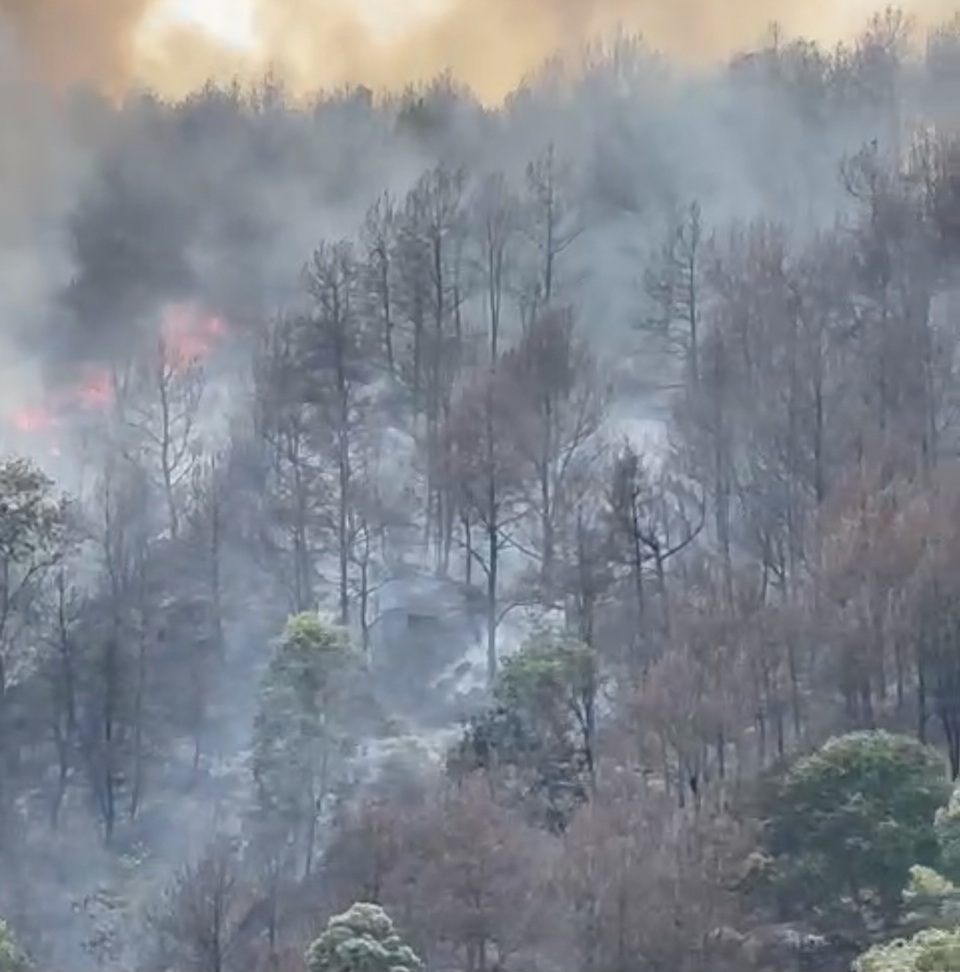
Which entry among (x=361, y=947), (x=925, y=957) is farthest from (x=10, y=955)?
(x=925, y=957)

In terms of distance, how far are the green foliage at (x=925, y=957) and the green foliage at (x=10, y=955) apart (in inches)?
472

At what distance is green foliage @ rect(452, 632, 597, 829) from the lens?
2517 cm

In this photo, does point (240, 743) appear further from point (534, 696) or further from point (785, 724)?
point (785, 724)

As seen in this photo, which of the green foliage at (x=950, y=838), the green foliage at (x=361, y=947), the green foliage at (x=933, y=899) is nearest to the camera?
the green foliage at (x=933, y=899)

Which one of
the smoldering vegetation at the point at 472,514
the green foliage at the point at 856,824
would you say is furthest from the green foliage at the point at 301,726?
the green foliage at the point at 856,824

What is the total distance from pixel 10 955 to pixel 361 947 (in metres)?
5.43

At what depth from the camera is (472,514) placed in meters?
31.2

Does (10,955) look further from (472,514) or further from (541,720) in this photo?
Result: (472,514)

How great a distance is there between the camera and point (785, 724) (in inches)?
952

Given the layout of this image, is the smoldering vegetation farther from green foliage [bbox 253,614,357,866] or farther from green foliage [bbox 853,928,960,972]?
green foliage [bbox 853,928,960,972]

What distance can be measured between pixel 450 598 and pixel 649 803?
10919 millimetres

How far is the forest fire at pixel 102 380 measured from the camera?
3838 centimetres

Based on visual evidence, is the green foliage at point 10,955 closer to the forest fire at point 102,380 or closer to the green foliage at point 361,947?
the green foliage at point 361,947

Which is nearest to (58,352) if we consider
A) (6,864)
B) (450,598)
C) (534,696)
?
(450,598)
